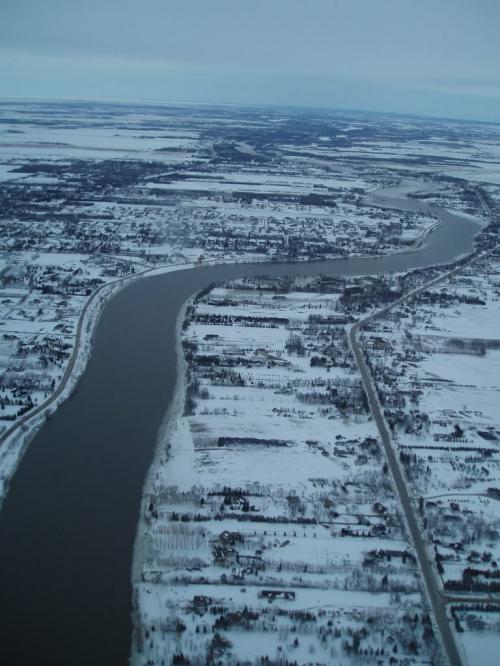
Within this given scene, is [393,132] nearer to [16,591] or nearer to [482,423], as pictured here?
[482,423]

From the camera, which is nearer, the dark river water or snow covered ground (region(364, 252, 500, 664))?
the dark river water

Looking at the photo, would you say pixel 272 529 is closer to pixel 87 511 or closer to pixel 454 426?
pixel 87 511

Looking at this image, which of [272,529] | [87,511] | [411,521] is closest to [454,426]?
[411,521]

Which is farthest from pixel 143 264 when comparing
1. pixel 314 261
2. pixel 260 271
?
pixel 314 261

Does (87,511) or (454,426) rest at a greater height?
(454,426)

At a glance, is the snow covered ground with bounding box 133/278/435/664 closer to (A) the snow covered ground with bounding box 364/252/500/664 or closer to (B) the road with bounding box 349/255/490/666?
(B) the road with bounding box 349/255/490/666

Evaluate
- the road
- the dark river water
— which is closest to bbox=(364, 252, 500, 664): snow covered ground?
the road

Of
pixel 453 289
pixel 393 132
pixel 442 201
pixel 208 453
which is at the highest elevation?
pixel 393 132

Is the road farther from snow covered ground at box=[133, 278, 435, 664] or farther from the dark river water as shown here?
the dark river water
